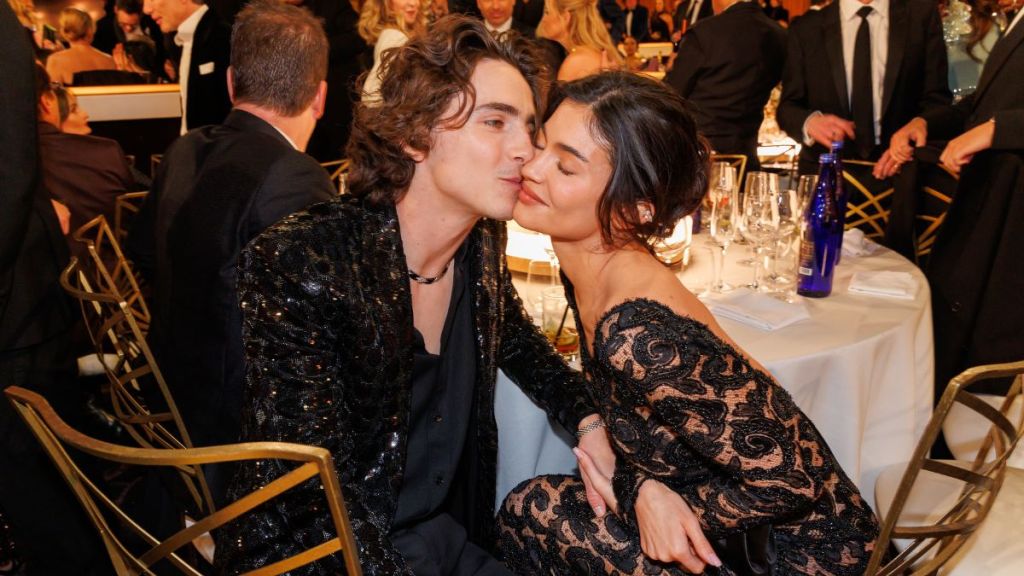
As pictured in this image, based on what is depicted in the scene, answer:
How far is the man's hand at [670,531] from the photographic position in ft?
4.94

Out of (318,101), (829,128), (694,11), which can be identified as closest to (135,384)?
(318,101)

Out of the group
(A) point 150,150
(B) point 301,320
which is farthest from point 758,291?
(A) point 150,150

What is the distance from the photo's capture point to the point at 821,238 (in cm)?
238

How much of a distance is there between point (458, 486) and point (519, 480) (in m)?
0.24

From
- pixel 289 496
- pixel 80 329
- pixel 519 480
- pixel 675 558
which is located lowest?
pixel 80 329

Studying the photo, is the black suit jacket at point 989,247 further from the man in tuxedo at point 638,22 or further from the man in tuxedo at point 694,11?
the man in tuxedo at point 638,22

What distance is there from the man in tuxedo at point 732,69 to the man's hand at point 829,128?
664 millimetres

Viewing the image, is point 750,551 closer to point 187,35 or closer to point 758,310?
point 758,310

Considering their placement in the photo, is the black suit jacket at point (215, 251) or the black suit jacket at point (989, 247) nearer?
the black suit jacket at point (215, 251)

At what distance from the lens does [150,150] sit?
19.8 ft

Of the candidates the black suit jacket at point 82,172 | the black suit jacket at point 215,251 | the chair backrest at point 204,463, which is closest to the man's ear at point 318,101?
the black suit jacket at point 215,251

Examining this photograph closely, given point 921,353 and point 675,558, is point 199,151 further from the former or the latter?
point 921,353

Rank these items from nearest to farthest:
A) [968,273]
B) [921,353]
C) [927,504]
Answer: [927,504] < [921,353] < [968,273]

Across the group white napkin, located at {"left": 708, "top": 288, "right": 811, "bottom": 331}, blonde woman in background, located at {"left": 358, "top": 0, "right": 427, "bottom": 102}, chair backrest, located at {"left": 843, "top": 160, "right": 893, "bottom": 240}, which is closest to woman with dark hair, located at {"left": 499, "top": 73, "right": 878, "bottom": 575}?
white napkin, located at {"left": 708, "top": 288, "right": 811, "bottom": 331}
